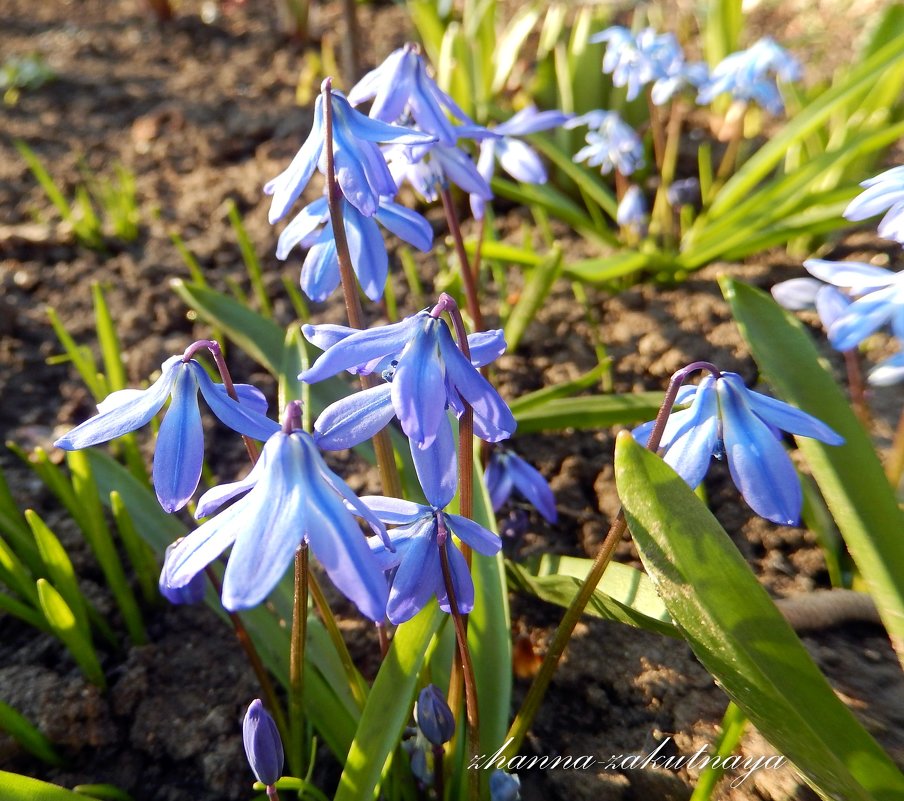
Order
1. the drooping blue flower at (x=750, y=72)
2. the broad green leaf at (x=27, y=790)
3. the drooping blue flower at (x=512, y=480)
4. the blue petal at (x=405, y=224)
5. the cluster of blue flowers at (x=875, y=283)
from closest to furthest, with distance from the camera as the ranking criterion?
the broad green leaf at (x=27, y=790), the cluster of blue flowers at (x=875, y=283), the blue petal at (x=405, y=224), the drooping blue flower at (x=512, y=480), the drooping blue flower at (x=750, y=72)

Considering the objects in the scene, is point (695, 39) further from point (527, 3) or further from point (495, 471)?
point (495, 471)

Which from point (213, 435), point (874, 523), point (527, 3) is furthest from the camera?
point (527, 3)

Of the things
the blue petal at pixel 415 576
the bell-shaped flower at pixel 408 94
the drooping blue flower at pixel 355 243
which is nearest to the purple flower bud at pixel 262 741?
the blue petal at pixel 415 576

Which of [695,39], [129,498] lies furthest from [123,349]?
[695,39]

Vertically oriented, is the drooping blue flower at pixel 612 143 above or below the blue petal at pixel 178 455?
above

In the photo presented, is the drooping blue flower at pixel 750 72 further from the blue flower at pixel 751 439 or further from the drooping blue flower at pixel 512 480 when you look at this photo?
the blue flower at pixel 751 439

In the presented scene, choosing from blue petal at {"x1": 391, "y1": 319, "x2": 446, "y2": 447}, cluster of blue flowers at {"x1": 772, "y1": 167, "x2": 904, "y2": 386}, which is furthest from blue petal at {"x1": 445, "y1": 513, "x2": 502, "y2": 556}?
cluster of blue flowers at {"x1": 772, "y1": 167, "x2": 904, "y2": 386}
